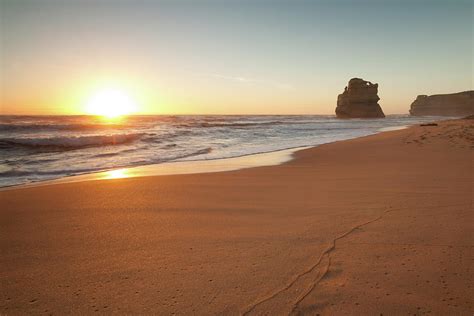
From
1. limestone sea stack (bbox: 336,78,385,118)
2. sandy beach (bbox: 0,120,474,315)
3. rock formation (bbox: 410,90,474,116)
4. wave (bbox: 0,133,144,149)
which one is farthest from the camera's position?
rock formation (bbox: 410,90,474,116)

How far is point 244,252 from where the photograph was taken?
2641 mm

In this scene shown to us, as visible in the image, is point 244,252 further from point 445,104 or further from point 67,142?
point 445,104

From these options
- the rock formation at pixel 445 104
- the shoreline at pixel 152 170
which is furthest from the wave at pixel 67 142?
the rock formation at pixel 445 104

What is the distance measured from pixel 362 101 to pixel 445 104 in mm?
55972

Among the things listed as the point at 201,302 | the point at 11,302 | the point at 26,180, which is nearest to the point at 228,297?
the point at 201,302

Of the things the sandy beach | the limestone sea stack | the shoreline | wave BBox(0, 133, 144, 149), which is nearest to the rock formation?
the limestone sea stack

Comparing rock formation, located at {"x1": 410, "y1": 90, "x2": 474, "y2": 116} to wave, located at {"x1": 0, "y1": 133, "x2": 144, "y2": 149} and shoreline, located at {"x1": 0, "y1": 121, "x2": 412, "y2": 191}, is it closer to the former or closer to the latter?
wave, located at {"x1": 0, "y1": 133, "x2": 144, "y2": 149}

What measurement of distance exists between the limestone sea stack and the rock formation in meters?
45.5

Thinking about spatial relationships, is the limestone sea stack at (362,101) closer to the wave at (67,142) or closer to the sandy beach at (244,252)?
the wave at (67,142)

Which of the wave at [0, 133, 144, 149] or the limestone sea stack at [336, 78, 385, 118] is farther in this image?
the limestone sea stack at [336, 78, 385, 118]

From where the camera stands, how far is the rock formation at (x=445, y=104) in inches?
4412

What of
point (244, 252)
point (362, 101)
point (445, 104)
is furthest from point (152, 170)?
point (445, 104)

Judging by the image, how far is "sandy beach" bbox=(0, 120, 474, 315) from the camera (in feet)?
6.47

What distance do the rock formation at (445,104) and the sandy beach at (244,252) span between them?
445 ft
